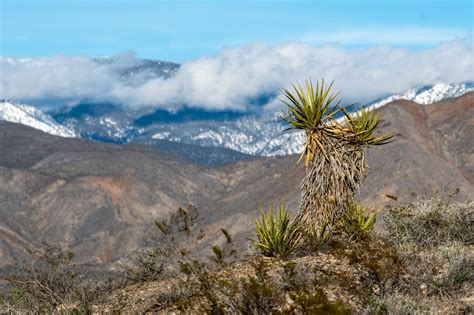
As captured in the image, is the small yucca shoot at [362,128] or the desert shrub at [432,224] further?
the small yucca shoot at [362,128]

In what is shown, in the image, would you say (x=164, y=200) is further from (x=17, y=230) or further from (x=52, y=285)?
(x=52, y=285)

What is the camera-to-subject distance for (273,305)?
10.1 metres

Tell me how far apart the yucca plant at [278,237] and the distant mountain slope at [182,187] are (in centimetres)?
3386

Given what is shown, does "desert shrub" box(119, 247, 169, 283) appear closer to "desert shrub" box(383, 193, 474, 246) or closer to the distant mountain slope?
"desert shrub" box(383, 193, 474, 246)

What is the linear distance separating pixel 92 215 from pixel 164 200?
41.4 feet

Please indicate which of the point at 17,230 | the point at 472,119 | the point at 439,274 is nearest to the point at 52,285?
the point at 439,274

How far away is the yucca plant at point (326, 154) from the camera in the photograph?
16281 millimetres

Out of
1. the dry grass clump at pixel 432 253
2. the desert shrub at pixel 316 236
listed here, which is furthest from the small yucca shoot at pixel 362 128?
the desert shrub at pixel 316 236

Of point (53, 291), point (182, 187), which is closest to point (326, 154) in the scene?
point (53, 291)

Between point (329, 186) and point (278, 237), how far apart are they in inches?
69.8

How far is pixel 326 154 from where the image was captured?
16.4 metres

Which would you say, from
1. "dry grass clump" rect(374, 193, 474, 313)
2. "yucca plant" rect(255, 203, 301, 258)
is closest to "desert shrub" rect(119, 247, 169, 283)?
"yucca plant" rect(255, 203, 301, 258)

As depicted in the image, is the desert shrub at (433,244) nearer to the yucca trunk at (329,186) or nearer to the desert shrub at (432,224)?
the desert shrub at (432,224)

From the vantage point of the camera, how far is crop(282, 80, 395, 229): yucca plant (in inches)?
641
